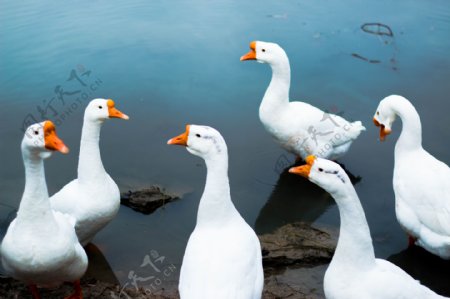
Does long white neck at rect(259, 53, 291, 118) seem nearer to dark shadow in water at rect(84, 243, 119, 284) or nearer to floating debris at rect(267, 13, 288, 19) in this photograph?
dark shadow in water at rect(84, 243, 119, 284)

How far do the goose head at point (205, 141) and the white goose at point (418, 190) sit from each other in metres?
1.99

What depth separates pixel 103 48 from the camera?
8.50m

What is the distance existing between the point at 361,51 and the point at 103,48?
157 inches

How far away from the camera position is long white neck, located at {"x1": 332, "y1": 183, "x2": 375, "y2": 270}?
3.85m

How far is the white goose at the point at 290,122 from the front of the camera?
618 centimetres

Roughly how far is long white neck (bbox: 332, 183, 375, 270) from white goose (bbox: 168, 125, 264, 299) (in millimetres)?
674

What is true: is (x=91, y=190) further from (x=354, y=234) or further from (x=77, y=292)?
(x=354, y=234)

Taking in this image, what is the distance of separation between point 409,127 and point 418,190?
2.13 ft

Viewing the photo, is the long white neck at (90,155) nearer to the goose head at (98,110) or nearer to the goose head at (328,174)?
the goose head at (98,110)

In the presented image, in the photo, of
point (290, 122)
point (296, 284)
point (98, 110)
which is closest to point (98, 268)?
point (98, 110)

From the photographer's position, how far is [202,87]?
7598mm


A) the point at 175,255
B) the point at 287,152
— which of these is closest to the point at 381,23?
the point at 287,152

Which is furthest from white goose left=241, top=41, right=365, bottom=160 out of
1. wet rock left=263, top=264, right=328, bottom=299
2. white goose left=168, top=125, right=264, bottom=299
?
white goose left=168, top=125, right=264, bottom=299

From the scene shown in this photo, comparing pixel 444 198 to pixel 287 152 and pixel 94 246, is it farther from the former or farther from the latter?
pixel 94 246
